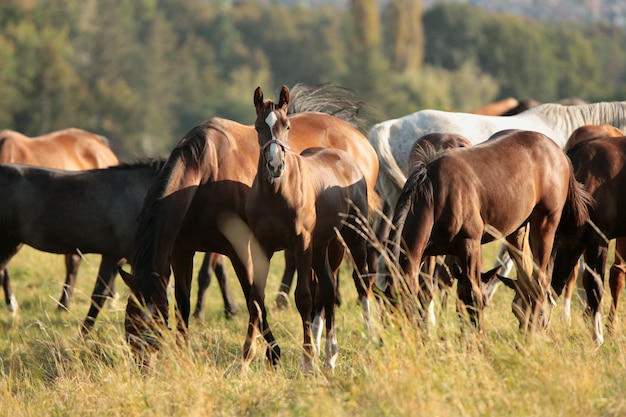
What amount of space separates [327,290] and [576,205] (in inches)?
74.5

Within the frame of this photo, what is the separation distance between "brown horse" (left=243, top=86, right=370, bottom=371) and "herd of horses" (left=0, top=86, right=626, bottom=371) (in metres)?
0.01

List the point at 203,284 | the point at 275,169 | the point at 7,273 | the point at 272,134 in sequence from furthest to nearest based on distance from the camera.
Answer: the point at 7,273
the point at 203,284
the point at 272,134
the point at 275,169

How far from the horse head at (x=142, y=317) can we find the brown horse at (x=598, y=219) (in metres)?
2.97

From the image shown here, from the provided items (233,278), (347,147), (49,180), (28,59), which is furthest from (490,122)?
(28,59)

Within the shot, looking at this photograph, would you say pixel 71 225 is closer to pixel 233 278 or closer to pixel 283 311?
pixel 283 311

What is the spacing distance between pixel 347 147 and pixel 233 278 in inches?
154

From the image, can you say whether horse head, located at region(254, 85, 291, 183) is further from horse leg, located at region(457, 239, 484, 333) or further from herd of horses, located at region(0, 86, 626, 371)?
horse leg, located at region(457, 239, 484, 333)

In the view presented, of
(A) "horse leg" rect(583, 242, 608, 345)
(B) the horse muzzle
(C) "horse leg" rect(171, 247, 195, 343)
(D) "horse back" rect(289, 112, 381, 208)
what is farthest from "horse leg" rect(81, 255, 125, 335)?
(A) "horse leg" rect(583, 242, 608, 345)

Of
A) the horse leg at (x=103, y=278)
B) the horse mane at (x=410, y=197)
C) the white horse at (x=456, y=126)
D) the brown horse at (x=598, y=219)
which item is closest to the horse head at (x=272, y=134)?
the horse mane at (x=410, y=197)

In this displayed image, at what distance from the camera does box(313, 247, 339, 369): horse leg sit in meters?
7.04

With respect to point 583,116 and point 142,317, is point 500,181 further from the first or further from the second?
point 583,116

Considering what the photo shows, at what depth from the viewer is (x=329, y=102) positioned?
9773 mm

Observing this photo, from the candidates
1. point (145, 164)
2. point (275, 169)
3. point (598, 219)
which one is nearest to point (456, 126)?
point (598, 219)

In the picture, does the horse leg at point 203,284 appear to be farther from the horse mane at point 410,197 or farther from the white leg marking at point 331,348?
the horse mane at point 410,197
